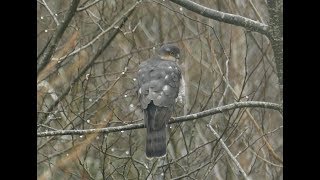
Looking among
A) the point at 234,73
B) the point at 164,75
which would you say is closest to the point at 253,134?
the point at 234,73

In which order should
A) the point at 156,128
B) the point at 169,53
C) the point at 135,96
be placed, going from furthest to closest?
the point at 135,96, the point at 169,53, the point at 156,128

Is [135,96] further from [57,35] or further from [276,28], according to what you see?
[276,28]

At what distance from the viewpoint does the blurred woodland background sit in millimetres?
3643

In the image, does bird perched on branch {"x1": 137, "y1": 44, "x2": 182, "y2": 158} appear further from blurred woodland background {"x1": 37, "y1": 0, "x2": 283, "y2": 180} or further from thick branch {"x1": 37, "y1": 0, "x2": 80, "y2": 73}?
thick branch {"x1": 37, "y1": 0, "x2": 80, "y2": 73}

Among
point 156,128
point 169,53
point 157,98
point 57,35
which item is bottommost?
point 156,128

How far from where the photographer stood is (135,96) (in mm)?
3789

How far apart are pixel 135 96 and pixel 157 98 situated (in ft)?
2.16

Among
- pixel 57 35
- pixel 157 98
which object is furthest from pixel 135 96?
pixel 57 35

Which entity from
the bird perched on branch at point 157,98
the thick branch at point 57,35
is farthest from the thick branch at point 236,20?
the bird perched on branch at point 157,98

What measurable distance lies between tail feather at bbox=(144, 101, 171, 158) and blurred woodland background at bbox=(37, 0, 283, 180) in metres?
0.28

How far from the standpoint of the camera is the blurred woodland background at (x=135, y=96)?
364cm
